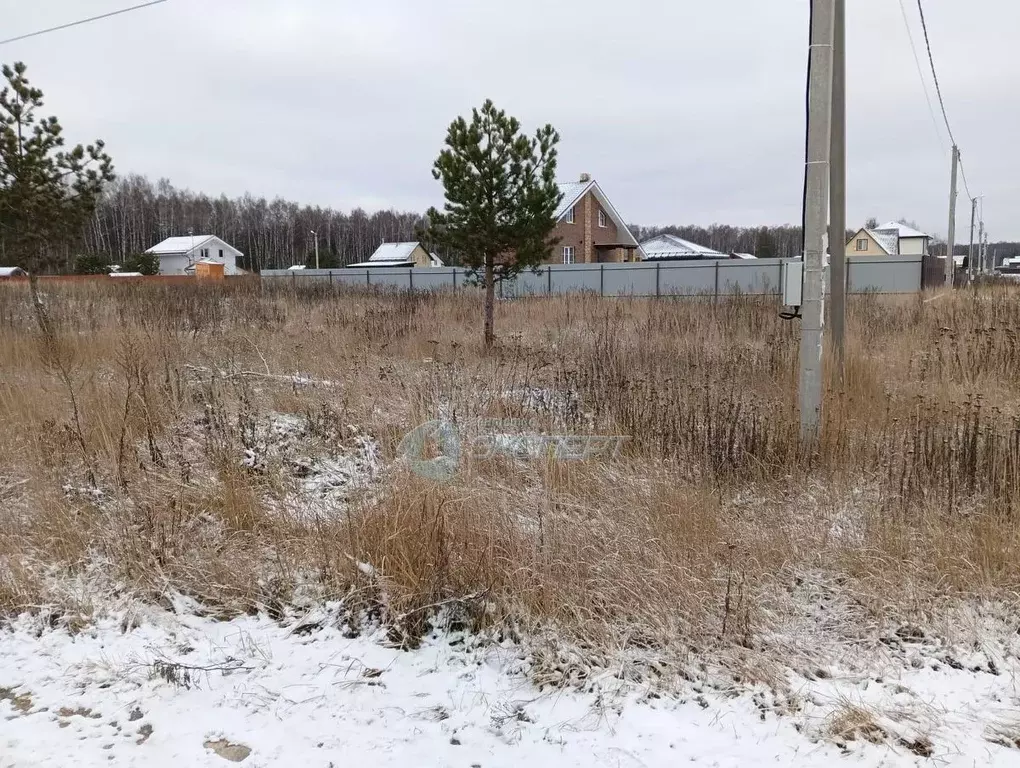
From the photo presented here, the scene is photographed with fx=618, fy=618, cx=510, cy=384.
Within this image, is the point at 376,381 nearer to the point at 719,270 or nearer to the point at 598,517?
the point at 598,517

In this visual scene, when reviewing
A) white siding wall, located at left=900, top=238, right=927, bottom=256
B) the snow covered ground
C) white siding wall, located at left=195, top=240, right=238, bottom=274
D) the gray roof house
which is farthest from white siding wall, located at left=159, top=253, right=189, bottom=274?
white siding wall, located at left=900, top=238, right=927, bottom=256

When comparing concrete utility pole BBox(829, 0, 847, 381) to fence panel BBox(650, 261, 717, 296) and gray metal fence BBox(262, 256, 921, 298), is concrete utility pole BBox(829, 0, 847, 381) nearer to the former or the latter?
gray metal fence BBox(262, 256, 921, 298)

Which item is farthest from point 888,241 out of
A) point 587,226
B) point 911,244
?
point 587,226

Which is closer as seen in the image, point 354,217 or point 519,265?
point 519,265

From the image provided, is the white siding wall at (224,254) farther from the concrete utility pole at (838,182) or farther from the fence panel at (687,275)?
the concrete utility pole at (838,182)

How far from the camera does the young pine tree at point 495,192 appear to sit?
30.0ft

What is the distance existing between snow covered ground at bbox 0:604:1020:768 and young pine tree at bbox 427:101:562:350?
7278 millimetres

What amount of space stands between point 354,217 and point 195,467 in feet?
286

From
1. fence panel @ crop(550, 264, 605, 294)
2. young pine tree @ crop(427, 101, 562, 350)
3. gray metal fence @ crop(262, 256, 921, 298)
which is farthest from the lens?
fence panel @ crop(550, 264, 605, 294)

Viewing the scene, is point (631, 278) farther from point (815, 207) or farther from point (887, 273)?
point (815, 207)

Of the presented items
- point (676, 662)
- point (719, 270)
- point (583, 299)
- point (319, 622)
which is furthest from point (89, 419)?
point (719, 270)

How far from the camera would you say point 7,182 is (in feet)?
26.9

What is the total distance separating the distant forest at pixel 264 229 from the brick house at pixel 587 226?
3117cm

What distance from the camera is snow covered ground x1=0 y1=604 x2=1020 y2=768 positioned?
71.5 inches
